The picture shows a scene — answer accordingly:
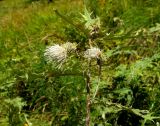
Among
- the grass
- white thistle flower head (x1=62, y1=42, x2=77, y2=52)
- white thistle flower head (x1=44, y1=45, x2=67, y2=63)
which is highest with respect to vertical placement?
the grass

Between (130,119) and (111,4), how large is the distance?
2382 mm

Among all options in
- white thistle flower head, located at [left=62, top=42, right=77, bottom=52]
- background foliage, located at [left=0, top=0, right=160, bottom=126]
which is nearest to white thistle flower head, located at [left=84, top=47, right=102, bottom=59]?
white thistle flower head, located at [left=62, top=42, right=77, bottom=52]

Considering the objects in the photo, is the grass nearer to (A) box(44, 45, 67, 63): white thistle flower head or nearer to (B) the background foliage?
(B) the background foliage

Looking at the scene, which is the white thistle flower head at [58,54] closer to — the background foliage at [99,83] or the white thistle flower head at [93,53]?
the white thistle flower head at [93,53]

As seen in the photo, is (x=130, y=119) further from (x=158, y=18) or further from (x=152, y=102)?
(x=158, y=18)

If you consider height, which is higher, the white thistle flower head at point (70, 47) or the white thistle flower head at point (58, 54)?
the white thistle flower head at point (70, 47)

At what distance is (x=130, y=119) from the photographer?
152 inches

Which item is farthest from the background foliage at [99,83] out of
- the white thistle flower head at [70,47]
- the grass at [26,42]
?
the white thistle flower head at [70,47]

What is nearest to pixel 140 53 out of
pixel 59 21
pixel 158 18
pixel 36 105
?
pixel 158 18

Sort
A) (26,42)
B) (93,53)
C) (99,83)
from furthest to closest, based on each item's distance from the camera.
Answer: (26,42) < (99,83) < (93,53)

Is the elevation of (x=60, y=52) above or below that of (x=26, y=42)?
below

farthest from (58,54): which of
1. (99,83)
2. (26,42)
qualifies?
(26,42)

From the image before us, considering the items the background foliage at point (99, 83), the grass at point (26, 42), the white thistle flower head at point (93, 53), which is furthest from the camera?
the grass at point (26, 42)

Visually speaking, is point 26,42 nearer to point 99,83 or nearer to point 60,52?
point 99,83
